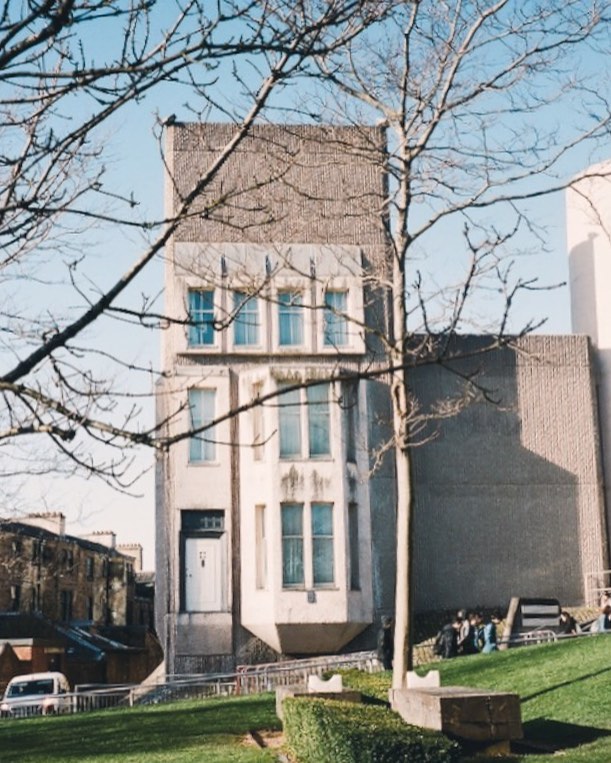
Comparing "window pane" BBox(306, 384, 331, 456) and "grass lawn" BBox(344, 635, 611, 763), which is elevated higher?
"window pane" BBox(306, 384, 331, 456)

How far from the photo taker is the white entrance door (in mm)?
38531

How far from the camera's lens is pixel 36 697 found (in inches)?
1172

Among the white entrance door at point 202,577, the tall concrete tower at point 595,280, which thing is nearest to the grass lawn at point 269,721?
the white entrance door at point 202,577

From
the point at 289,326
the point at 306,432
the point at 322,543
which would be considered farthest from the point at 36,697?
the point at 289,326

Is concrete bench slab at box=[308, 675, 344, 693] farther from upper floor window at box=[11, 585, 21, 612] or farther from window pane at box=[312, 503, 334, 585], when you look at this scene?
upper floor window at box=[11, 585, 21, 612]

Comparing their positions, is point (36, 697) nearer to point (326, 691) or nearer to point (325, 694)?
point (326, 691)

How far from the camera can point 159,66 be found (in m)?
7.80

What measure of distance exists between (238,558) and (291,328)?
7.10 meters

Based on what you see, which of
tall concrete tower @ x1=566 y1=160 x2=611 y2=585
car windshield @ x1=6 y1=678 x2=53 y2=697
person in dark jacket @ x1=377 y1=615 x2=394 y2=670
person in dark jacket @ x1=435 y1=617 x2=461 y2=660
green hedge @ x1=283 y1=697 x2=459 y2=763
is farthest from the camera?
tall concrete tower @ x1=566 y1=160 x2=611 y2=585

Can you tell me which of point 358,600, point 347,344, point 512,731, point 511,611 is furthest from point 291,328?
point 512,731

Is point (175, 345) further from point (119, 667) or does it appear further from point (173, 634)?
point (119, 667)

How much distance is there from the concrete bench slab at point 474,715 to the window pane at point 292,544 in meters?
21.4

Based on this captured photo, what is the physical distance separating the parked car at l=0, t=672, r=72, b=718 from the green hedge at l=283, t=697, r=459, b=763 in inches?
589

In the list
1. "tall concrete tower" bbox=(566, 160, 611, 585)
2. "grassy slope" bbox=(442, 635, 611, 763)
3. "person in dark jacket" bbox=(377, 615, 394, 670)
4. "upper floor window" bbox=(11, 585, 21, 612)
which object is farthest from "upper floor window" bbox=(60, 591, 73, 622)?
"grassy slope" bbox=(442, 635, 611, 763)
